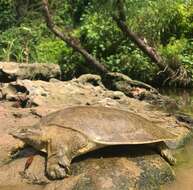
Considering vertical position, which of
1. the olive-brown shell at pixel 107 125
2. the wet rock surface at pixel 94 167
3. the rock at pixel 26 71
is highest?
the olive-brown shell at pixel 107 125

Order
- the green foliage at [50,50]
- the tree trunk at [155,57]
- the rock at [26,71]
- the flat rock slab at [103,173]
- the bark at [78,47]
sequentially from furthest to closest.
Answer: the green foliage at [50,50], the bark at [78,47], the tree trunk at [155,57], the rock at [26,71], the flat rock slab at [103,173]

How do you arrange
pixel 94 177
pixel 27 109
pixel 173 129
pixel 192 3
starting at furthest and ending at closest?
pixel 192 3 → pixel 27 109 → pixel 173 129 → pixel 94 177

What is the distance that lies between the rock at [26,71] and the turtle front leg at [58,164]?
5145mm

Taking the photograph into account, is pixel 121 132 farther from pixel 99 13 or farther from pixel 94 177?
pixel 99 13

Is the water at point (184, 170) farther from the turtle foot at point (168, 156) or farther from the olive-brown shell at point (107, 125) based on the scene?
the olive-brown shell at point (107, 125)

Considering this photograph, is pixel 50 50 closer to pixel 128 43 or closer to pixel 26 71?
pixel 128 43

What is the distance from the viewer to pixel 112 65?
12.6 metres

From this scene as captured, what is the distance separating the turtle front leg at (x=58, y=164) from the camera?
519 centimetres

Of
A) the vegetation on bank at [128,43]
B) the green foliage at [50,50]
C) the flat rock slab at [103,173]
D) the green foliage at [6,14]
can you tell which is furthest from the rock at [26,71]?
the green foliage at [6,14]

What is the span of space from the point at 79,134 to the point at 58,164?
0.40m

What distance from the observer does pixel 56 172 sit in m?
5.19

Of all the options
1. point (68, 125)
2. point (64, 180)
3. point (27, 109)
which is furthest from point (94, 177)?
point (27, 109)

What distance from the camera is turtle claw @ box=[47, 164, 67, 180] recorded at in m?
5.18

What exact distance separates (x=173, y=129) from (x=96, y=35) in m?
6.46
